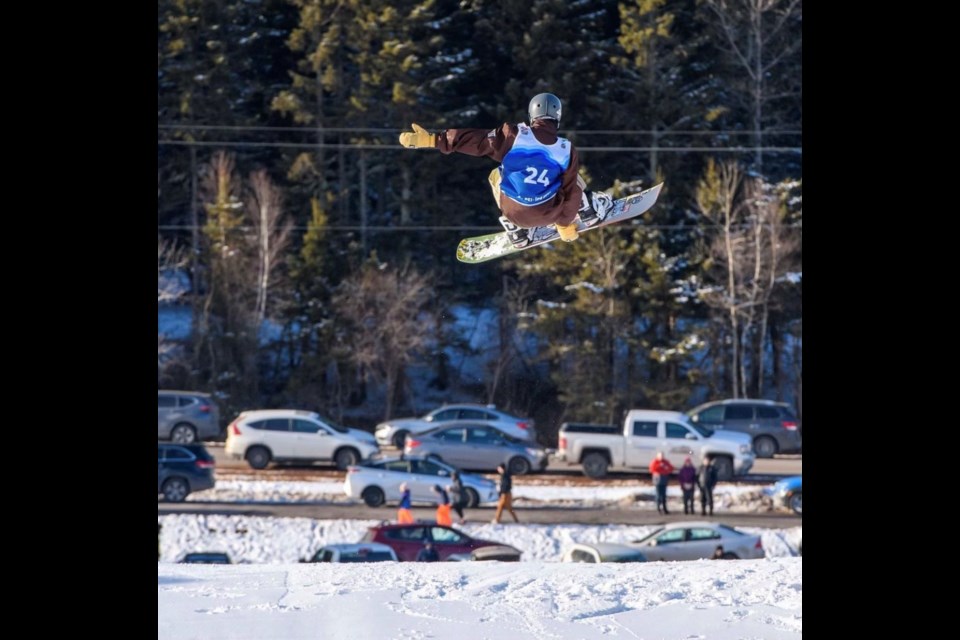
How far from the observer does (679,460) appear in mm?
28047

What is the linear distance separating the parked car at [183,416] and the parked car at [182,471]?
4.14 m

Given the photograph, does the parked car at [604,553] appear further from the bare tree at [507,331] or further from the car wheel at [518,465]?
the bare tree at [507,331]

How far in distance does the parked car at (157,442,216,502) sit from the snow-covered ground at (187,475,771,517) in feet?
2.75

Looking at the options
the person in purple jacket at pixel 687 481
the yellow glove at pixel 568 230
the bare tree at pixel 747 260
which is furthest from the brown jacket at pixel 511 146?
the bare tree at pixel 747 260

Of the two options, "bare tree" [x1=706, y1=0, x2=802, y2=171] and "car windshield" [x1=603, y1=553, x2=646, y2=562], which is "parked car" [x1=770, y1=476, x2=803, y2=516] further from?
"bare tree" [x1=706, y1=0, x2=802, y2=171]

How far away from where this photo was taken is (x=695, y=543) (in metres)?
20.7

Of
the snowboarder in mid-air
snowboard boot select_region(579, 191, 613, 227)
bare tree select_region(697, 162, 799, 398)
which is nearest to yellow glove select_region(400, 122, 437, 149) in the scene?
the snowboarder in mid-air

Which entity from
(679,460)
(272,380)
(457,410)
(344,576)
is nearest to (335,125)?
(272,380)

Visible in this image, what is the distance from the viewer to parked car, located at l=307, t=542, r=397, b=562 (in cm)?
1866

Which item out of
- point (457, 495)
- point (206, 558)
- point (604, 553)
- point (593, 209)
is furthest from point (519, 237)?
point (457, 495)

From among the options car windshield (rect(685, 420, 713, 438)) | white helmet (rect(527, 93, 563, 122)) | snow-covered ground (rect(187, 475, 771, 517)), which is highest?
white helmet (rect(527, 93, 563, 122))

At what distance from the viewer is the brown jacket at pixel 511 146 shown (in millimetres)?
9203

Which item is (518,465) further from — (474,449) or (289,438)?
(289,438)
